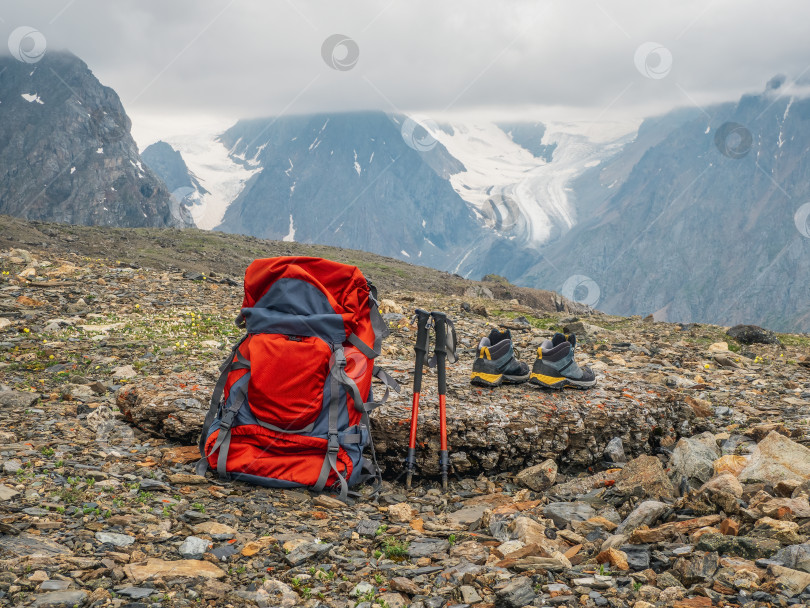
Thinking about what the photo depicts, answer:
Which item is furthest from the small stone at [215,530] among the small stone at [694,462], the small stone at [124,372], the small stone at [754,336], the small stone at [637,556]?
the small stone at [754,336]

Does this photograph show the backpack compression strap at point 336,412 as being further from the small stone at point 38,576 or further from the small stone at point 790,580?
the small stone at point 790,580

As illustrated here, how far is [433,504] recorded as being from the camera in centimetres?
667

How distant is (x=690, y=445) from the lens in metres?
6.34

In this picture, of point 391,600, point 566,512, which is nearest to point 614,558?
point 566,512

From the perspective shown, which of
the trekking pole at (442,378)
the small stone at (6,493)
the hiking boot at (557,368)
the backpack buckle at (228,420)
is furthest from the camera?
the hiking boot at (557,368)

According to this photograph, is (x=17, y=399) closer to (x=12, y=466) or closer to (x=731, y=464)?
(x=12, y=466)

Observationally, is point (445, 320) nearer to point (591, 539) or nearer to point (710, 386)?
point (591, 539)

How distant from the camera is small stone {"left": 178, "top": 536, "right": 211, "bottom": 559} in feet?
15.3

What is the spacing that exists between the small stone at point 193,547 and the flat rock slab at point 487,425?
256 centimetres

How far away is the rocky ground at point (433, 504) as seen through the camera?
4070 mm

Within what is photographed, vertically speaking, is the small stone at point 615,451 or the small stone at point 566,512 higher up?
the small stone at point 615,451

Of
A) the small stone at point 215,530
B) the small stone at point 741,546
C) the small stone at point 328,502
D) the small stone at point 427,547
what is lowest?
the small stone at point 215,530

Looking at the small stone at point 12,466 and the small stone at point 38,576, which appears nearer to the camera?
the small stone at point 38,576

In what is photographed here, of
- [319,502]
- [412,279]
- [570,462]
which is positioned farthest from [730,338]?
[412,279]
